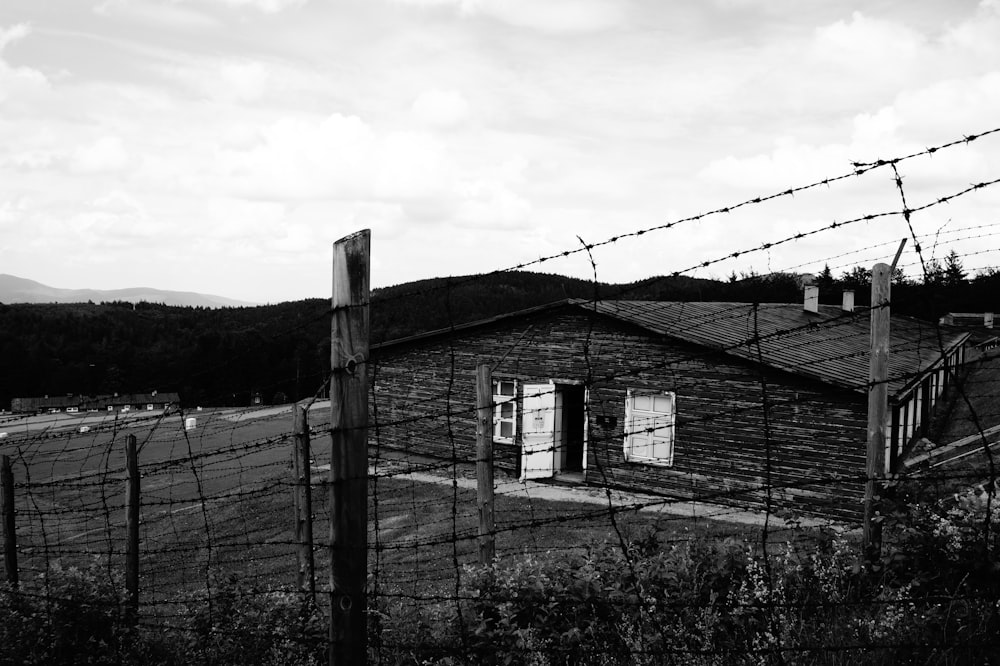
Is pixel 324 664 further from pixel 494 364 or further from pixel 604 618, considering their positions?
pixel 494 364

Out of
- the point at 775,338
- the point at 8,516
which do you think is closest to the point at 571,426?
the point at 775,338

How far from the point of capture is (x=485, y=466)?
7277 mm

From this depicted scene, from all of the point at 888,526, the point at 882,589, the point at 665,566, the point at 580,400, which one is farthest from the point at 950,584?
the point at 580,400

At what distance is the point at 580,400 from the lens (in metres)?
19.8

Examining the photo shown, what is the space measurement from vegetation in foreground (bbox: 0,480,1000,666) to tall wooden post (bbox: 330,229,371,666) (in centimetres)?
83

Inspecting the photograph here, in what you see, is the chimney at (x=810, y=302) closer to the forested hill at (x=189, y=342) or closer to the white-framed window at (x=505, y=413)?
the white-framed window at (x=505, y=413)

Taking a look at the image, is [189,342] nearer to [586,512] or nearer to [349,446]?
[586,512]

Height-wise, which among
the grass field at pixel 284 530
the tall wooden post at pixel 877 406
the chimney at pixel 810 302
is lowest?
the grass field at pixel 284 530

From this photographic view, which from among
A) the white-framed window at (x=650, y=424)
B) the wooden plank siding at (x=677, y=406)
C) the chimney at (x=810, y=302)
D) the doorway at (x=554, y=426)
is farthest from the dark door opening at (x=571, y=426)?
the chimney at (x=810, y=302)

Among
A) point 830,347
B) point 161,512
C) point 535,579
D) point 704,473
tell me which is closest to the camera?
point 535,579

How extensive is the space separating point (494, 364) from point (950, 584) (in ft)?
50.9

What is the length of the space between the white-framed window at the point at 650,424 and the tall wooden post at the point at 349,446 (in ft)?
44.5

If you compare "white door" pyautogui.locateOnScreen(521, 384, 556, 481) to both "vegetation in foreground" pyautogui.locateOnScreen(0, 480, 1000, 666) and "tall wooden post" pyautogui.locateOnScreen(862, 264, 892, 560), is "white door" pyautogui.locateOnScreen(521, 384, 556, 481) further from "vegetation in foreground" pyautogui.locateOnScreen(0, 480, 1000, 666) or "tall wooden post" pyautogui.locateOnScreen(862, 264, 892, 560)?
"vegetation in foreground" pyautogui.locateOnScreen(0, 480, 1000, 666)

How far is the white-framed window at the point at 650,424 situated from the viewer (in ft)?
55.4
